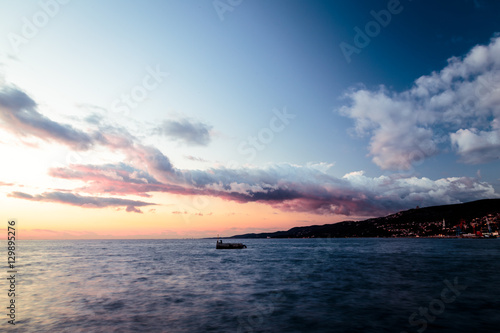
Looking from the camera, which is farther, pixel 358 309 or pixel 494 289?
pixel 494 289

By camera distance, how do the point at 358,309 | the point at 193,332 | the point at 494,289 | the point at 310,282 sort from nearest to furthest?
1. the point at 193,332
2. the point at 358,309
3. the point at 494,289
4. the point at 310,282

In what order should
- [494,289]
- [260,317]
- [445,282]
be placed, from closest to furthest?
[260,317] < [494,289] < [445,282]

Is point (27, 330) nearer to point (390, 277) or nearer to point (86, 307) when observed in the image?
point (86, 307)

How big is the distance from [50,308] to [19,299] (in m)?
7.09

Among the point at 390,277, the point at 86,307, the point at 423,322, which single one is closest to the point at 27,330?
the point at 86,307

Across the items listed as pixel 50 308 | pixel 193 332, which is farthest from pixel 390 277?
pixel 50 308

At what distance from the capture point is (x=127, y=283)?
125ft

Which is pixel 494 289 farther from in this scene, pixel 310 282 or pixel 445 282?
pixel 310 282

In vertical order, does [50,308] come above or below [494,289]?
above

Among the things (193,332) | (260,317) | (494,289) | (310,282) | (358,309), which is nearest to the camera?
(193,332)

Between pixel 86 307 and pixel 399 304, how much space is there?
Answer: 2839 centimetres

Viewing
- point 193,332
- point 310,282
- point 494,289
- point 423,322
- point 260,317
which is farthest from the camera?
point 310,282

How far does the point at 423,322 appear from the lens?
20250 mm

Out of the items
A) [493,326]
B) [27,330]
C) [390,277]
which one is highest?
[27,330]
